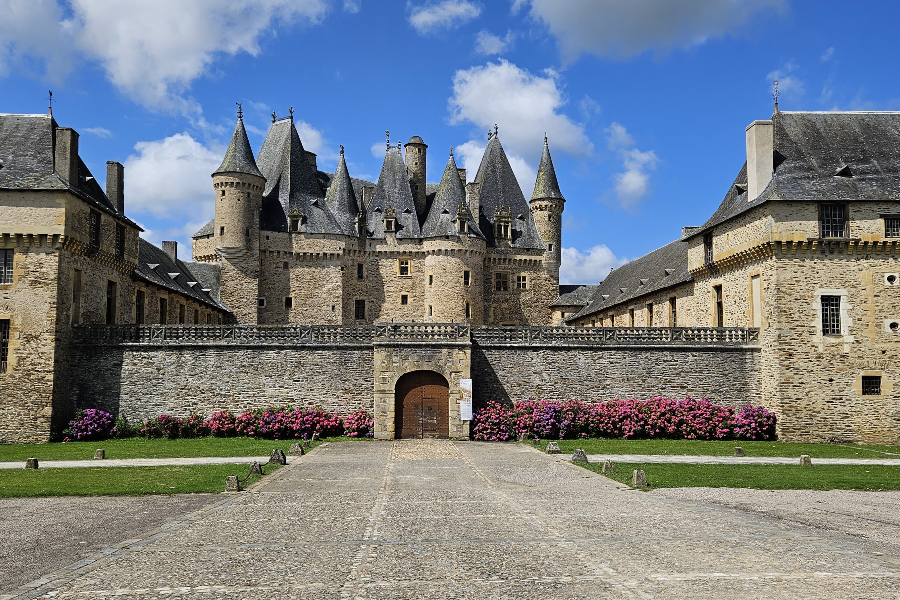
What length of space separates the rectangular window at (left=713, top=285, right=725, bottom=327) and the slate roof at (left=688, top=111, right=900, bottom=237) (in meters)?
2.46

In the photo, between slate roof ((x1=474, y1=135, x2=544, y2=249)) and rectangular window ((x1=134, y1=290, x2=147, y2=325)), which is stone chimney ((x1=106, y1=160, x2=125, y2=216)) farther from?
slate roof ((x1=474, y1=135, x2=544, y2=249))

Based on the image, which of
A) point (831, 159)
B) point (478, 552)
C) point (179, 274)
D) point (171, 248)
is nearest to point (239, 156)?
point (171, 248)

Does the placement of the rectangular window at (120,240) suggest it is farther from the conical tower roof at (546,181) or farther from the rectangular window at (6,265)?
the conical tower roof at (546,181)

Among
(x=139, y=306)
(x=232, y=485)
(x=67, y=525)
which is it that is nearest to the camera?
(x=67, y=525)

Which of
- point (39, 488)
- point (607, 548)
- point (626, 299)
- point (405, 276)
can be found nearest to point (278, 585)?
point (607, 548)

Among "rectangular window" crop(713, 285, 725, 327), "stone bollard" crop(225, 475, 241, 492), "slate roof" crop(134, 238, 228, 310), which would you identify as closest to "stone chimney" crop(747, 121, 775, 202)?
"rectangular window" crop(713, 285, 725, 327)

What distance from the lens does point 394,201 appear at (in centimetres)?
5481

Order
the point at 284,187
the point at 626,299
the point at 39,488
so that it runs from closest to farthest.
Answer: the point at 39,488, the point at 626,299, the point at 284,187

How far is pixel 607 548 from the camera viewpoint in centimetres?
928

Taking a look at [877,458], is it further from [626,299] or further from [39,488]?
[626,299]

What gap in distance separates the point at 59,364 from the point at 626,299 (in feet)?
91.8

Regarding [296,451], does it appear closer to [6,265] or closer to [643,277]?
[6,265]

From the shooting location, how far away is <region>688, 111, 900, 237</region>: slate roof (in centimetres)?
2730

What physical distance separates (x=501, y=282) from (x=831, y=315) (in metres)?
29.6
